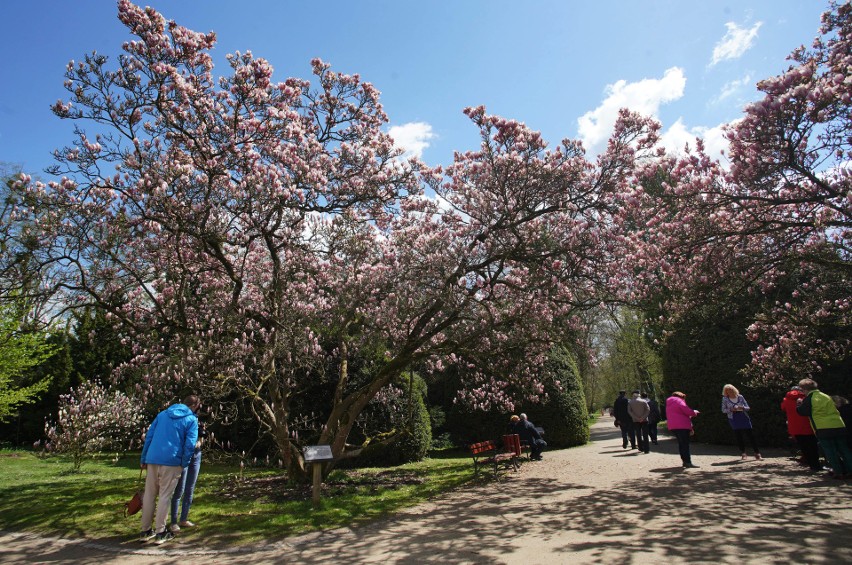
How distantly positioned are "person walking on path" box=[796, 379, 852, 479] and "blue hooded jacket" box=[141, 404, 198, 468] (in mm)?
8362

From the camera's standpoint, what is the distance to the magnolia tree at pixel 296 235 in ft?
23.6

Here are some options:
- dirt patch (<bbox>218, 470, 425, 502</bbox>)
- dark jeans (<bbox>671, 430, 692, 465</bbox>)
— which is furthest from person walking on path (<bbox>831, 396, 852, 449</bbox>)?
dirt patch (<bbox>218, 470, 425, 502</bbox>)

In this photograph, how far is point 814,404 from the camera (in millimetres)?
7141

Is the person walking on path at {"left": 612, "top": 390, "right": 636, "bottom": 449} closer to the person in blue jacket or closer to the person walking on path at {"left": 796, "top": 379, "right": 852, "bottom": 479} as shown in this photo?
the person walking on path at {"left": 796, "top": 379, "right": 852, "bottom": 479}

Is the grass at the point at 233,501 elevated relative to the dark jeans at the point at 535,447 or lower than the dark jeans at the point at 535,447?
lower

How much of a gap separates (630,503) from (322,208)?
6318 mm

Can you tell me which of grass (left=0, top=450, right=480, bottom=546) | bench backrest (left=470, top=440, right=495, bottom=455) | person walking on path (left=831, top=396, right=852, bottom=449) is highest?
person walking on path (left=831, top=396, right=852, bottom=449)

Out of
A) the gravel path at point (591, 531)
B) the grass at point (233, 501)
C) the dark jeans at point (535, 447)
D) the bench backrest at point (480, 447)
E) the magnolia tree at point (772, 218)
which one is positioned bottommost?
the gravel path at point (591, 531)

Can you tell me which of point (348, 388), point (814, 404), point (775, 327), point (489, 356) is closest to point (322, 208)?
point (489, 356)

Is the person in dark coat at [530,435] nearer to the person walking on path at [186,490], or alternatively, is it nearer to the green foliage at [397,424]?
the green foliage at [397,424]

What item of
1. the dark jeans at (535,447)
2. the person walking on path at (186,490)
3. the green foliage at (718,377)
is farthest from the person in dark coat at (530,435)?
the person walking on path at (186,490)

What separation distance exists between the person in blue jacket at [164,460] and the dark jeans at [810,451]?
911cm

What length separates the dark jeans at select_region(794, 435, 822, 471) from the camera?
7.89 metres

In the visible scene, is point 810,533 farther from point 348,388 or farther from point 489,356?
point 348,388
